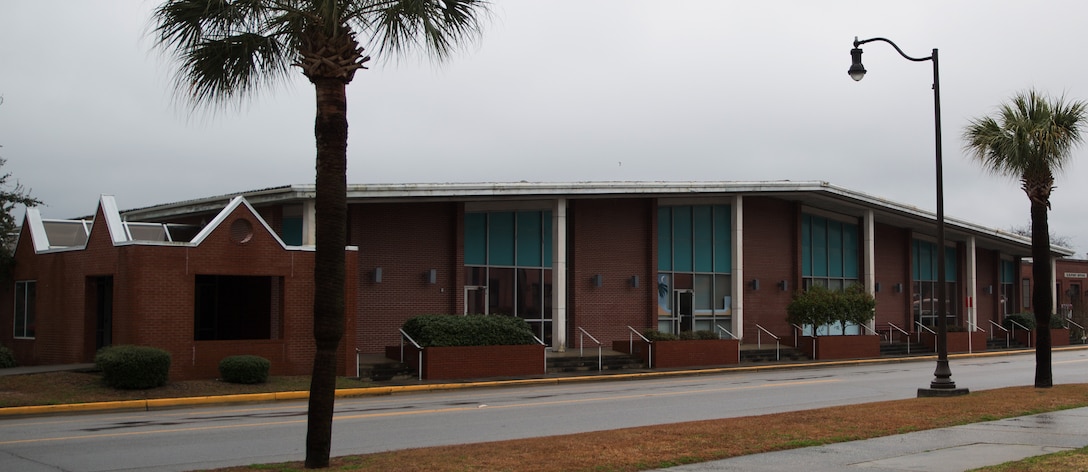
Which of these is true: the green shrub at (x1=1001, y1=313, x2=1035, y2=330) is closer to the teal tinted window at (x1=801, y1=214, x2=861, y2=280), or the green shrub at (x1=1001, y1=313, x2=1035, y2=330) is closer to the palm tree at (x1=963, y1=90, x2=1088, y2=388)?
the teal tinted window at (x1=801, y1=214, x2=861, y2=280)

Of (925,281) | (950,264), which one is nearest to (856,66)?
(925,281)

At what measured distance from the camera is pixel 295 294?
24922mm

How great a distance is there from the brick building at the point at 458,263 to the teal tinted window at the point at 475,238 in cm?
5

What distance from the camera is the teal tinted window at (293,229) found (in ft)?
99.4

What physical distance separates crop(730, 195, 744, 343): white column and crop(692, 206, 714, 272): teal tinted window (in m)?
1.15

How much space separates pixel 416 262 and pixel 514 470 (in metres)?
21.5

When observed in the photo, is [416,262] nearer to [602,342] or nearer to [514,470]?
[602,342]

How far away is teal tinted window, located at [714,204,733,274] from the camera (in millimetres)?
39112

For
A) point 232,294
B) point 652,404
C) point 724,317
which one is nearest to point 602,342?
point 724,317

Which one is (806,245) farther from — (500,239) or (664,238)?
(500,239)

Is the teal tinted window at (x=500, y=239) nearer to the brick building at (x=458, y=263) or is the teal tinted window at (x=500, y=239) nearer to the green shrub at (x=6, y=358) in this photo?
the brick building at (x=458, y=263)

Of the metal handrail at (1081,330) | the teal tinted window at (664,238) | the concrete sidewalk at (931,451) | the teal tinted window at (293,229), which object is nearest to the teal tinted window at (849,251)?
the teal tinted window at (664,238)

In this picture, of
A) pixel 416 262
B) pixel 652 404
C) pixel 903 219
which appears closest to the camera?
pixel 652 404

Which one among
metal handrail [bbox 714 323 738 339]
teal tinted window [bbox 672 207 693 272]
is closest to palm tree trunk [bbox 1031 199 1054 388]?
metal handrail [bbox 714 323 738 339]
